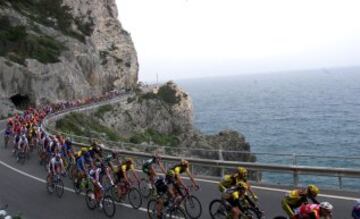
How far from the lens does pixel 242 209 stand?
11.3 metres

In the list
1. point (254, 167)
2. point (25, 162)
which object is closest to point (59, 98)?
point (25, 162)

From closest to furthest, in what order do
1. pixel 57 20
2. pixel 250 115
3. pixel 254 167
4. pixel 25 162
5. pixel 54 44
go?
pixel 254 167 < pixel 25 162 < pixel 54 44 < pixel 57 20 < pixel 250 115

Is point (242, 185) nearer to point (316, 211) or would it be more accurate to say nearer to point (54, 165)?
point (316, 211)

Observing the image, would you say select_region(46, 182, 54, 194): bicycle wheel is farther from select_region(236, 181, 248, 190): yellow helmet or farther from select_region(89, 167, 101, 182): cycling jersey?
select_region(236, 181, 248, 190): yellow helmet

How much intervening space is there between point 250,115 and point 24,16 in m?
62.3

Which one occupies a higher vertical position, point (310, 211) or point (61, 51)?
point (61, 51)

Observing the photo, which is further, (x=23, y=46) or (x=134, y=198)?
(x=23, y=46)

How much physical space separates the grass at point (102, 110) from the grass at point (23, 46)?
37.3 feet

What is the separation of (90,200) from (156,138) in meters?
42.8

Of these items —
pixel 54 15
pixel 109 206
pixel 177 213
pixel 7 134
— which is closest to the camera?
pixel 177 213

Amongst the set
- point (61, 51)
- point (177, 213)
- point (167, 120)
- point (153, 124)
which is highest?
point (61, 51)

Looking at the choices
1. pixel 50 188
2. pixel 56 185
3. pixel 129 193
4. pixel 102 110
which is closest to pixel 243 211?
pixel 129 193

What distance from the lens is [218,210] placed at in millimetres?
12102

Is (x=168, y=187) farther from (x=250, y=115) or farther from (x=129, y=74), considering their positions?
(x=250, y=115)
